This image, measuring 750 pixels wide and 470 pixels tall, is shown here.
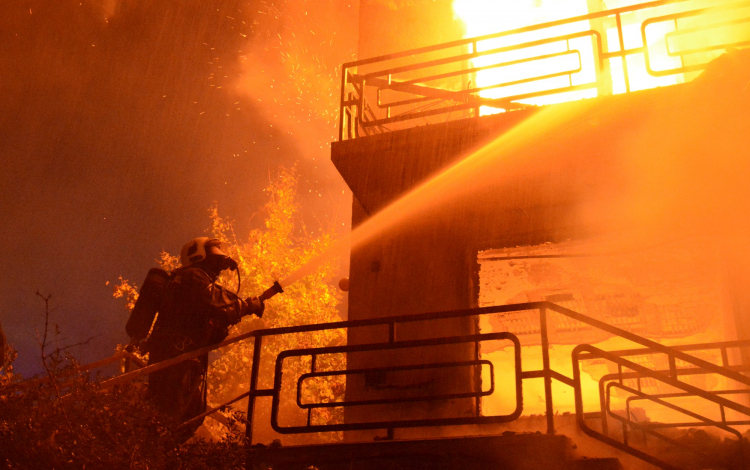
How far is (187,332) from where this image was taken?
229 inches

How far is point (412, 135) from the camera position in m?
7.73

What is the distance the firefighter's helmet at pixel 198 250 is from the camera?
242 inches

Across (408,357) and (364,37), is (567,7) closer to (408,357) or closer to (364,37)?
(364,37)

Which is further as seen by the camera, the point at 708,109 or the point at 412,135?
the point at 412,135

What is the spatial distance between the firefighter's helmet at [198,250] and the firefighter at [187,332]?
109mm

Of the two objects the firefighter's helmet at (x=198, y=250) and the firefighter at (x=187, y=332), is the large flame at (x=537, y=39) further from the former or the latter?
the firefighter at (x=187, y=332)

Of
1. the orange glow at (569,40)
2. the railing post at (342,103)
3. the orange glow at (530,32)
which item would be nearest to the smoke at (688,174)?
the orange glow at (569,40)

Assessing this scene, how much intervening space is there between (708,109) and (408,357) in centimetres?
434

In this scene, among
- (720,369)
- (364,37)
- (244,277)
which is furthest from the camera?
(244,277)

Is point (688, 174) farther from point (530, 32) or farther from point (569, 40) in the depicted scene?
point (530, 32)

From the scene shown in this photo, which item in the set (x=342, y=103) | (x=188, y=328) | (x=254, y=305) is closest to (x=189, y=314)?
(x=188, y=328)

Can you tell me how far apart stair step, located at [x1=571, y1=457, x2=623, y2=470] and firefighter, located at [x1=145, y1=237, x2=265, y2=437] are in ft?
10.5

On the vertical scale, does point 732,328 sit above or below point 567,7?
below

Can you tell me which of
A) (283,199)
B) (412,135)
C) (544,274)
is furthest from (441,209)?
(283,199)
